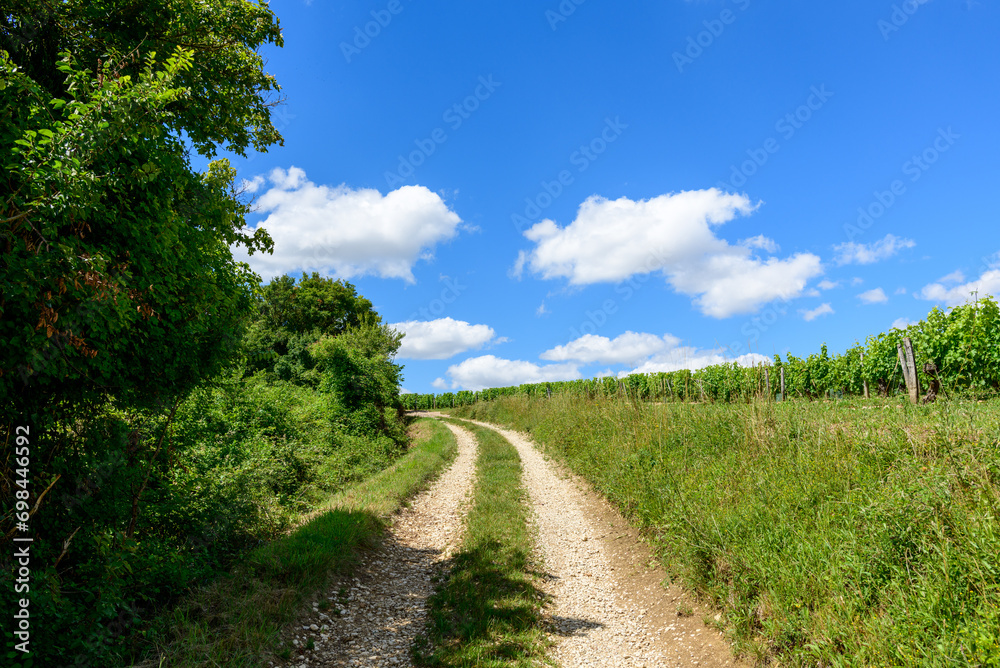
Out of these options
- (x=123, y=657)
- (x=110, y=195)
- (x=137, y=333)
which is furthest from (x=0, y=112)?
(x=123, y=657)

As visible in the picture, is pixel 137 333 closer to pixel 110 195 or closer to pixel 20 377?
pixel 20 377

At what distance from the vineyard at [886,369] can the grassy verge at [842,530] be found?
1.66 metres

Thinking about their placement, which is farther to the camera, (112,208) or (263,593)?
(263,593)

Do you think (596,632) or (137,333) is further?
(596,632)

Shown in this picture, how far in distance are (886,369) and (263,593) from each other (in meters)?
23.1

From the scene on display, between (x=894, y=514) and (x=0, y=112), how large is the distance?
9.21 m

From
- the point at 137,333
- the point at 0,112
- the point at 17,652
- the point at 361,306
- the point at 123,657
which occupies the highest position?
the point at 361,306

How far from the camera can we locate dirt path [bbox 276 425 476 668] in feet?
17.5

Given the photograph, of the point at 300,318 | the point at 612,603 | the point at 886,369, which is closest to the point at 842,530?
the point at 612,603

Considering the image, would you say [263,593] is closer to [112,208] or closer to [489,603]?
[489,603]

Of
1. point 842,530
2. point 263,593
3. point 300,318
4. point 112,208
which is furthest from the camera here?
point 300,318

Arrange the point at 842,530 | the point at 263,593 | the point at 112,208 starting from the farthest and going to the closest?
the point at 263,593
the point at 842,530
the point at 112,208

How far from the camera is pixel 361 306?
140ft

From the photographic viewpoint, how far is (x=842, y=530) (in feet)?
15.9
